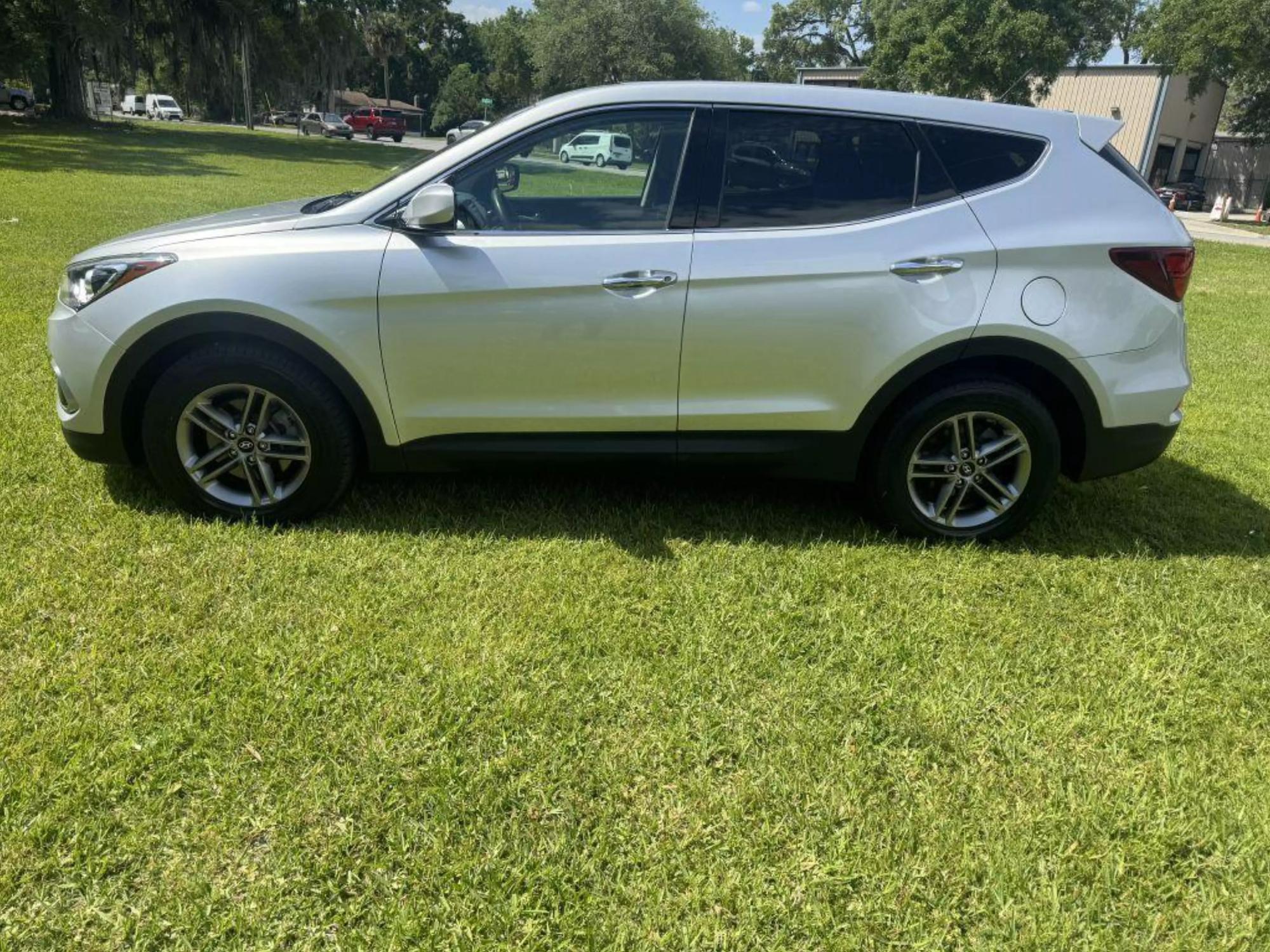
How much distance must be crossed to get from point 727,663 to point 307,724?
52.0 inches

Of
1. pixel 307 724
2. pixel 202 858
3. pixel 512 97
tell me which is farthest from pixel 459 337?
pixel 512 97

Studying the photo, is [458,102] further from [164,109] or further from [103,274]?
[103,274]

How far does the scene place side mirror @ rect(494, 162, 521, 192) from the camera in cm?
345

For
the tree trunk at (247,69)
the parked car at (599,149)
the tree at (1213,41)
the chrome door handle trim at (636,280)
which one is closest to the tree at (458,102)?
the tree trunk at (247,69)

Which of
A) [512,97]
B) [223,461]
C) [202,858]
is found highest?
[512,97]

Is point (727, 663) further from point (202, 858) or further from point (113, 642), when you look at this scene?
point (113, 642)

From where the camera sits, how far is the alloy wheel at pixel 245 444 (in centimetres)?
353

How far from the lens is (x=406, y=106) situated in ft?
278

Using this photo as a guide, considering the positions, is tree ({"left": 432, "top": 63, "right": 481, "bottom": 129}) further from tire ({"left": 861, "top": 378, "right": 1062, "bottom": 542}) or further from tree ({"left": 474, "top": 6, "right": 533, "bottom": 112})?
tire ({"left": 861, "top": 378, "right": 1062, "bottom": 542})

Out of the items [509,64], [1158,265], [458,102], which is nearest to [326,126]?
[509,64]

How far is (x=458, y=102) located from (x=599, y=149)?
263 ft

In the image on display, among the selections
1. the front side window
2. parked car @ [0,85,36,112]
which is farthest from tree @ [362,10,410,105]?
the front side window

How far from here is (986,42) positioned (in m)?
30.4

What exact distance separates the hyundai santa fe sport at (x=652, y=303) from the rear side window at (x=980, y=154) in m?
0.01
